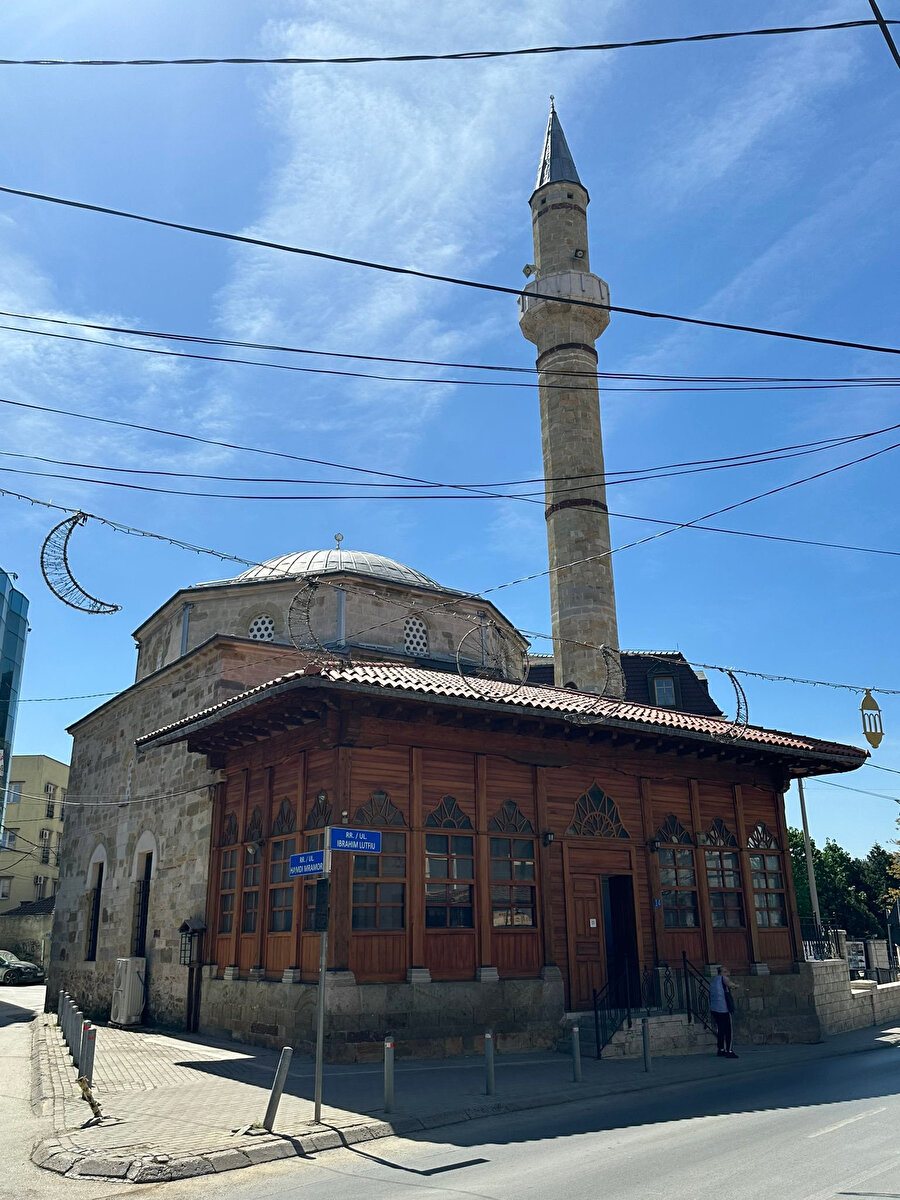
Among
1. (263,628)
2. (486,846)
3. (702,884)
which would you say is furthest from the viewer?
(263,628)

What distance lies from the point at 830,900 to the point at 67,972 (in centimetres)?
3557

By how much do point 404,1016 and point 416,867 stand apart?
1994 millimetres

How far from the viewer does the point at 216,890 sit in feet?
55.2

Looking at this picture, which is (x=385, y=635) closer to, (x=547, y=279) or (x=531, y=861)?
(x=531, y=861)

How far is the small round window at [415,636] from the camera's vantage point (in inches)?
921

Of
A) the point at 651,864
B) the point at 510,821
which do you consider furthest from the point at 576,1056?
the point at 651,864

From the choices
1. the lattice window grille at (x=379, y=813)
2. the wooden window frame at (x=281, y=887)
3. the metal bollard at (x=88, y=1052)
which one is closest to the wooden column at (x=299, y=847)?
the wooden window frame at (x=281, y=887)

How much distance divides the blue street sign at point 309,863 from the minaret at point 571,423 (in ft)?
52.5

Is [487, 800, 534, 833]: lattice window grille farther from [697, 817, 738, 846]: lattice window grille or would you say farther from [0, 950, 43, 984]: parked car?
[0, 950, 43, 984]: parked car

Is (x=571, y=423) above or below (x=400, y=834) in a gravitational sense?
above

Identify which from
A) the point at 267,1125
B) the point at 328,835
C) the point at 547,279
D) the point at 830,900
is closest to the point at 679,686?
the point at 547,279

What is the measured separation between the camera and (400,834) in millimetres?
13734

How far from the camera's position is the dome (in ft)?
77.9

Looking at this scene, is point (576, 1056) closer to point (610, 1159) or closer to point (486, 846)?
point (610, 1159)
